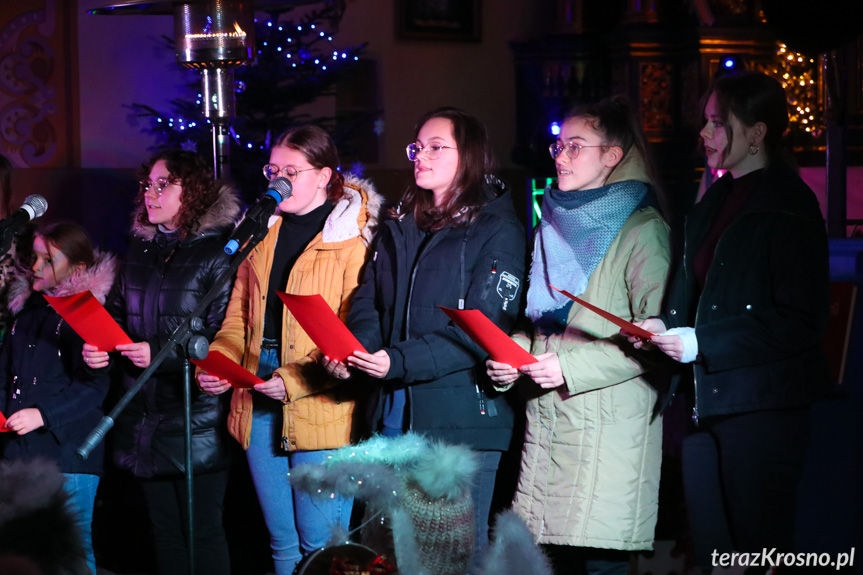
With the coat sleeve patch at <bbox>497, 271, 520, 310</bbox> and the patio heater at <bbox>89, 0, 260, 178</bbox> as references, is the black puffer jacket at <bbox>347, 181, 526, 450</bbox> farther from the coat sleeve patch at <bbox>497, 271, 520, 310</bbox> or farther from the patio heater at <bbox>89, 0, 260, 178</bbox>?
the patio heater at <bbox>89, 0, 260, 178</bbox>

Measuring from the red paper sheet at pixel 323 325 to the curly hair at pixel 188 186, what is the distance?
0.81 meters

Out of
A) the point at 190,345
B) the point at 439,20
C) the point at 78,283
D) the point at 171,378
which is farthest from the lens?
the point at 439,20

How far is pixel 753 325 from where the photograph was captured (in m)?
2.31

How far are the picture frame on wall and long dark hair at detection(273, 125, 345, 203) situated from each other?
6218 mm

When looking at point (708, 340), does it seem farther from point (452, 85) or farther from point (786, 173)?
point (452, 85)

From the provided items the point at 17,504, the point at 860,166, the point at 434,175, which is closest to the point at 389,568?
the point at 17,504

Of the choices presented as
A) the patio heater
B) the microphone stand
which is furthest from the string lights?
the microphone stand

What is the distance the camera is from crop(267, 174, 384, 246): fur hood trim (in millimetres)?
2953

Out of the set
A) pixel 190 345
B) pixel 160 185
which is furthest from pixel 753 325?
pixel 160 185

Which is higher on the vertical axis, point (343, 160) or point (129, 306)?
point (343, 160)

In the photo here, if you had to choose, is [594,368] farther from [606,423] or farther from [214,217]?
[214,217]

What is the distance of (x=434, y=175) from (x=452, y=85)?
6.77 metres

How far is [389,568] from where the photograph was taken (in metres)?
1.75

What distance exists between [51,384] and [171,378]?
0.38 m
